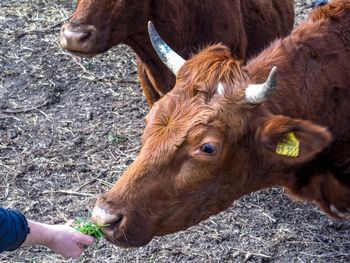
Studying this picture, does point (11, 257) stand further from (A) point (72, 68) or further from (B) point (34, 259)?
(A) point (72, 68)

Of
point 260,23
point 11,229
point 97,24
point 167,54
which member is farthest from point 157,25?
point 11,229

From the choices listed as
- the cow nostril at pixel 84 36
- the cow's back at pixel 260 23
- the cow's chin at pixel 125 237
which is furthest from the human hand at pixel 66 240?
the cow's back at pixel 260 23

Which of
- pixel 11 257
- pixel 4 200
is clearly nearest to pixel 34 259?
pixel 11 257

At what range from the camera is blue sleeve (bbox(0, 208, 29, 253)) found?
409cm

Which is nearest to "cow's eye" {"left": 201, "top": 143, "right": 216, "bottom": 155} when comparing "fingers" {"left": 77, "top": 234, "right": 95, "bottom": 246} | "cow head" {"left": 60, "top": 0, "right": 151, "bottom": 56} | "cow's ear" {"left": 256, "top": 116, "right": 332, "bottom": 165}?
"cow's ear" {"left": 256, "top": 116, "right": 332, "bottom": 165}

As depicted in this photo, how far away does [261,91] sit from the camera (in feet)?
13.8

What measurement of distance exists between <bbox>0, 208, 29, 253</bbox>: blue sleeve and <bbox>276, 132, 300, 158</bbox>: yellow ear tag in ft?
5.24

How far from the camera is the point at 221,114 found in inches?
169

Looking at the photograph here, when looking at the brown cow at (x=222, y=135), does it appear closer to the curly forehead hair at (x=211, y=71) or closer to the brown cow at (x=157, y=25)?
the curly forehead hair at (x=211, y=71)

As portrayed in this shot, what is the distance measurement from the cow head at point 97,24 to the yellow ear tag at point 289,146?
238cm

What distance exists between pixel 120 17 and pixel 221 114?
7.24 ft

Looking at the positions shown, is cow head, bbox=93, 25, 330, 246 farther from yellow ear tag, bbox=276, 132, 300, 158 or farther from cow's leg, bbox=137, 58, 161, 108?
cow's leg, bbox=137, 58, 161, 108

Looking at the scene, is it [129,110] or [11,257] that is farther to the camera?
[129,110]

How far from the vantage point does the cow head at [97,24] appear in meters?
6.07
